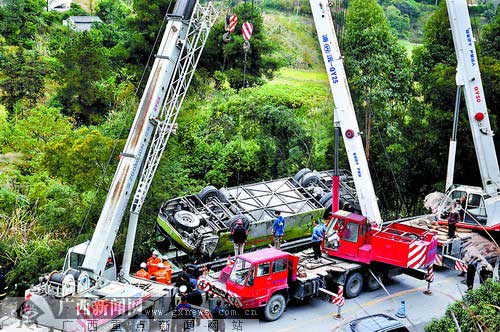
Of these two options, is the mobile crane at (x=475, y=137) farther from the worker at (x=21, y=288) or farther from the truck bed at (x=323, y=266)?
the worker at (x=21, y=288)

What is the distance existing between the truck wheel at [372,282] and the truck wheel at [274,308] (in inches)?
127

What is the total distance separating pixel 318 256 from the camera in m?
19.1

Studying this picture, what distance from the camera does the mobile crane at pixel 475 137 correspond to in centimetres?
2203

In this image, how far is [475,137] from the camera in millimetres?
22844

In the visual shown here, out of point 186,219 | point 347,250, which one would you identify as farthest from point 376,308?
point 186,219

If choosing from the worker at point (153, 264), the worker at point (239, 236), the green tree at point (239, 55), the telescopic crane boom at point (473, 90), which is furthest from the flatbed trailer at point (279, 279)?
the green tree at point (239, 55)

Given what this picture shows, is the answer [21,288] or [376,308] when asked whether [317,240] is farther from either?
[21,288]

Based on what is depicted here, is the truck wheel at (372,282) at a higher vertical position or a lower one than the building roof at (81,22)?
lower

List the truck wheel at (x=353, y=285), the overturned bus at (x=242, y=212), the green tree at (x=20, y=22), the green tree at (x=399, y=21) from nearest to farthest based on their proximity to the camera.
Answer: the truck wheel at (x=353, y=285) < the overturned bus at (x=242, y=212) < the green tree at (x=20, y=22) < the green tree at (x=399, y=21)

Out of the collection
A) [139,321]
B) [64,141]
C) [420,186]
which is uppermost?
[64,141]

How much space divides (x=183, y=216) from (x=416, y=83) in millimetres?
17017

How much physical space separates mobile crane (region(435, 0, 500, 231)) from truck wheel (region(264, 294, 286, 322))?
809 cm

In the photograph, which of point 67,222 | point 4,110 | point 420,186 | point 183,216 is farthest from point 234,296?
point 4,110

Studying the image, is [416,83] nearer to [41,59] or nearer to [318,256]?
[318,256]
